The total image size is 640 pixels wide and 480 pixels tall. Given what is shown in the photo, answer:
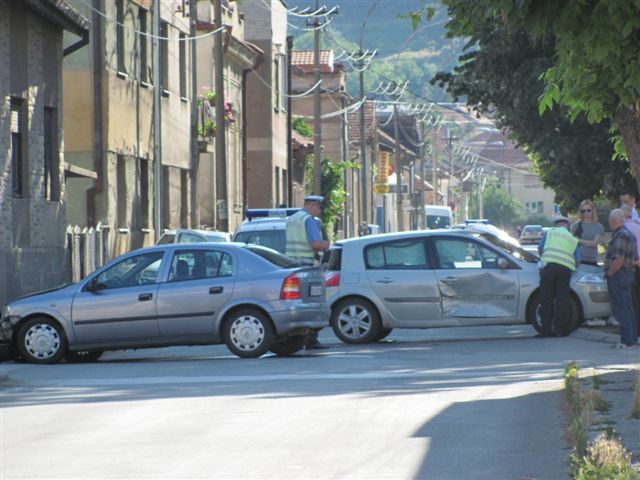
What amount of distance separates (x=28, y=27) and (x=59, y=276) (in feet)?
15.4

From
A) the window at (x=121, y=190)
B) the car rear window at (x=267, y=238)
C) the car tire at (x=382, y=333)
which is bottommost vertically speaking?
the car tire at (x=382, y=333)

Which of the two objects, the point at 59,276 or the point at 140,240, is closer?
the point at 59,276

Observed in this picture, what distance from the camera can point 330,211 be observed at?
62.9 meters

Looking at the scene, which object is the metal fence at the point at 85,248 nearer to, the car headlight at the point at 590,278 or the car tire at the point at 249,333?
the car tire at the point at 249,333

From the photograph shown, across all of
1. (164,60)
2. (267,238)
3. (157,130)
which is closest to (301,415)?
(267,238)

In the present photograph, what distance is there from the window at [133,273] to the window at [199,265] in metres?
0.23

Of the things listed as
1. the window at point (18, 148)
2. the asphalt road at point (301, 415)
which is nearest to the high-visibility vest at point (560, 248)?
the asphalt road at point (301, 415)

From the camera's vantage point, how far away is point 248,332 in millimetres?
19062

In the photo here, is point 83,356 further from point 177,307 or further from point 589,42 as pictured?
point 589,42

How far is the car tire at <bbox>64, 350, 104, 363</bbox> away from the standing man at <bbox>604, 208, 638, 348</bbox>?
646cm

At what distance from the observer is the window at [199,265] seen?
63.6 feet

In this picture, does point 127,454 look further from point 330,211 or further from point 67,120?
point 330,211

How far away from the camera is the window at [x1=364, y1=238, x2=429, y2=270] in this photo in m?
22.0

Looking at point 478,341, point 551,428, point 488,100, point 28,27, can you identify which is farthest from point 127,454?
point 488,100
